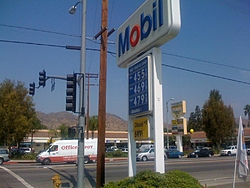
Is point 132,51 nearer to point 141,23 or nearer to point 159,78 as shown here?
point 141,23

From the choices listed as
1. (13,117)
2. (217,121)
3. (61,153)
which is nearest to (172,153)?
(61,153)

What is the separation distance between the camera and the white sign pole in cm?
827

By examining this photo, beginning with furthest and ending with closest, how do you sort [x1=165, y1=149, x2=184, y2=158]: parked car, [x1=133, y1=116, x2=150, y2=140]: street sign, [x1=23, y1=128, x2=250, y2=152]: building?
1. [x1=23, y1=128, x2=250, y2=152]: building
2. [x1=165, y1=149, x2=184, y2=158]: parked car
3. [x1=133, y1=116, x2=150, y2=140]: street sign

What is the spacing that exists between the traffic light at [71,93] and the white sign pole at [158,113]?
278 inches

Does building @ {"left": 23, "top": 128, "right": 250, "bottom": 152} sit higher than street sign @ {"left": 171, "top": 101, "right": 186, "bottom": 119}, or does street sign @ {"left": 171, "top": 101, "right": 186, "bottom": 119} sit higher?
street sign @ {"left": 171, "top": 101, "right": 186, "bottom": 119}

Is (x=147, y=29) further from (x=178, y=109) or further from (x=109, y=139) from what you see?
(x=109, y=139)

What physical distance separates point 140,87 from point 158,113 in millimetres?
1229

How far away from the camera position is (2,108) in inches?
1570

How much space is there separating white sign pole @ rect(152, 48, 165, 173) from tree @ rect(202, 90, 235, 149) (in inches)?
2238

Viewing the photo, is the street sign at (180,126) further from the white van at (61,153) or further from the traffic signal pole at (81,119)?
the traffic signal pole at (81,119)

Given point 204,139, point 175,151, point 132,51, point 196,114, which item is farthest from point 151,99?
point 196,114

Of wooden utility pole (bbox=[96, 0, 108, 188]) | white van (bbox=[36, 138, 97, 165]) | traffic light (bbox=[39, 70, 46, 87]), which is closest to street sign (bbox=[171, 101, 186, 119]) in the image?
white van (bbox=[36, 138, 97, 165])

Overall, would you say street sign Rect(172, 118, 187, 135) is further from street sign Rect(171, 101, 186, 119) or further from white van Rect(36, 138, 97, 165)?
white van Rect(36, 138, 97, 165)

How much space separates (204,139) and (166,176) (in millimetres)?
77998
